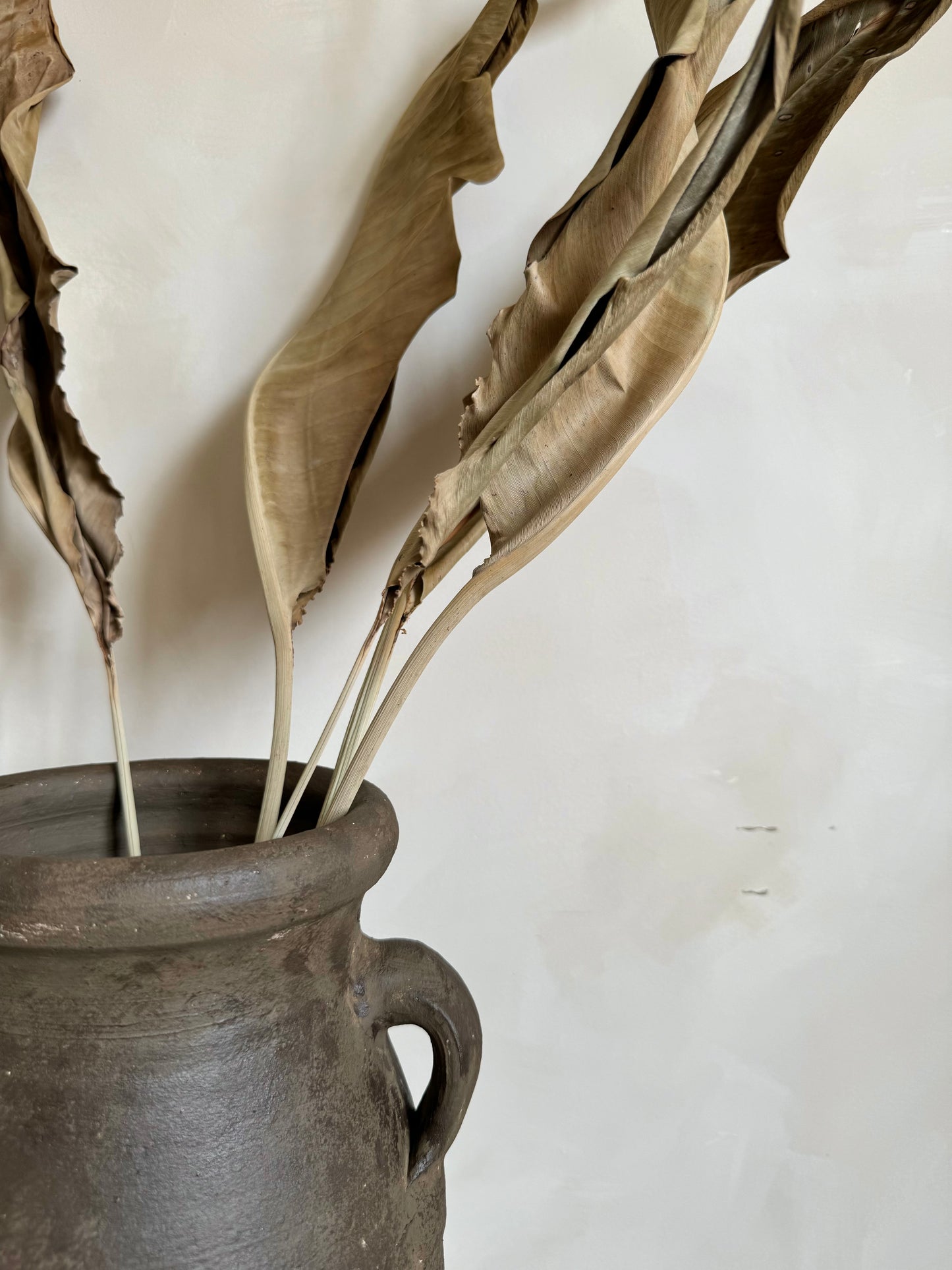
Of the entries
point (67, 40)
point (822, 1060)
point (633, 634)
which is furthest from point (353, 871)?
point (67, 40)

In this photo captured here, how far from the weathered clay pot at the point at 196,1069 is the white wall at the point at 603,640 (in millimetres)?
286

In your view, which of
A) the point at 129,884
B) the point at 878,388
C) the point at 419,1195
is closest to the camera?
the point at 129,884

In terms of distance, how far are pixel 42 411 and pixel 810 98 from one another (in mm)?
561

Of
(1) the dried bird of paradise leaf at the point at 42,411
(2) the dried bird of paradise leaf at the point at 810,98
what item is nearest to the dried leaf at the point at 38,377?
(1) the dried bird of paradise leaf at the point at 42,411

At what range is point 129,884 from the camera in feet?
1.68

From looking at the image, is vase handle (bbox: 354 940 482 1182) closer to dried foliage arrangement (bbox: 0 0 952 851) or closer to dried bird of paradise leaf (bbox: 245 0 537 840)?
dried foliage arrangement (bbox: 0 0 952 851)

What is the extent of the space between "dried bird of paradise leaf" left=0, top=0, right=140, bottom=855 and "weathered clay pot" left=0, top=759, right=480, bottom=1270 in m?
0.17

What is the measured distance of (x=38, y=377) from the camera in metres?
0.71

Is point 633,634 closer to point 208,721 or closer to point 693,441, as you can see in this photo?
point 693,441

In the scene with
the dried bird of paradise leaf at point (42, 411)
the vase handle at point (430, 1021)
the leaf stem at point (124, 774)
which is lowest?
the vase handle at point (430, 1021)

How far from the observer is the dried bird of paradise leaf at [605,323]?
1.61 ft

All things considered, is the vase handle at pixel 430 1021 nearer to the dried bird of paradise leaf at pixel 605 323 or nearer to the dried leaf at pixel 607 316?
the dried bird of paradise leaf at pixel 605 323

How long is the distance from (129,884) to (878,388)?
653 mm

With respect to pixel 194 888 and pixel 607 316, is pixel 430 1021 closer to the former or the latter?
pixel 194 888
